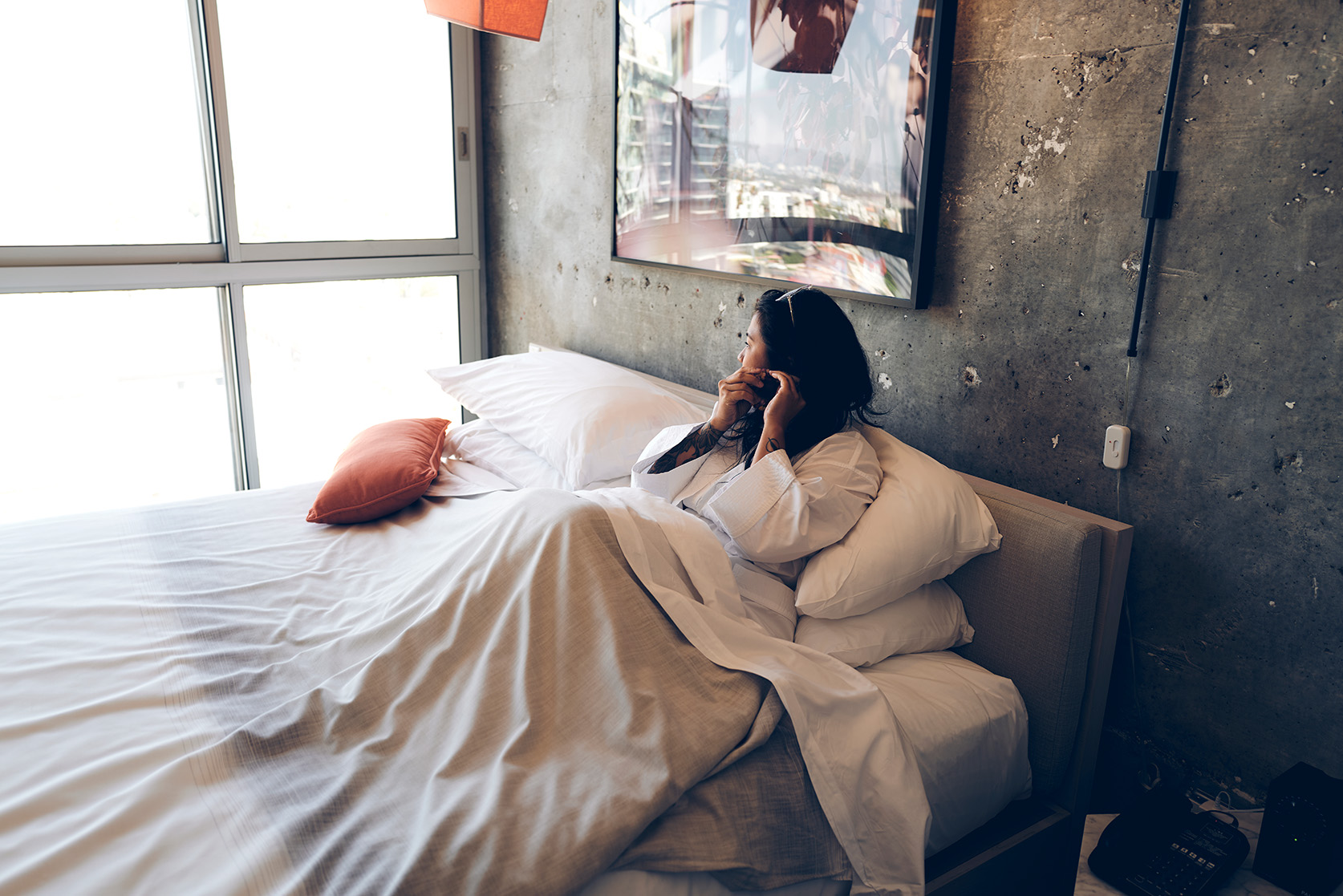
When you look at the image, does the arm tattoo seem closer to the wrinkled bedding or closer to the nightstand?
the wrinkled bedding

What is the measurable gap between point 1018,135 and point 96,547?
2125 mm

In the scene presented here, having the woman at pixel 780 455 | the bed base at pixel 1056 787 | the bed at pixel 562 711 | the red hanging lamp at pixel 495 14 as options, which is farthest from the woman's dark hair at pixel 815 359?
the red hanging lamp at pixel 495 14

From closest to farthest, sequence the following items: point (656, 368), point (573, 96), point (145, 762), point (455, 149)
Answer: point (145, 762), point (656, 368), point (573, 96), point (455, 149)

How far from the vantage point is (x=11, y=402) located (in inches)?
110

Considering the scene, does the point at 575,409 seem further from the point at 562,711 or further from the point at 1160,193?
the point at 1160,193

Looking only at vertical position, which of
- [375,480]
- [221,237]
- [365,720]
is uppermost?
[221,237]

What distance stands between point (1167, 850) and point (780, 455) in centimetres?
87

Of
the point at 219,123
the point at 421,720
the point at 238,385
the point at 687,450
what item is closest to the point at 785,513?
the point at 687,450

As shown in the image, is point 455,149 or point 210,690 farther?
point 455,149

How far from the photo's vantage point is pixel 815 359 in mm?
1779

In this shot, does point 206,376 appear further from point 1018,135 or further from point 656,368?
point 1018,135

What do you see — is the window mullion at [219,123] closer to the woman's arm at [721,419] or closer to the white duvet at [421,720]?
the white duvet at [421,720]

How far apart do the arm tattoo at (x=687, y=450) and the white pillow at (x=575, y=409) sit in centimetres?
25

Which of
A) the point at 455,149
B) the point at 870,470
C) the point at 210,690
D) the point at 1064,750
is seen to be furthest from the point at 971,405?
the point at 455,149
